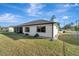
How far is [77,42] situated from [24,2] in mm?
1459

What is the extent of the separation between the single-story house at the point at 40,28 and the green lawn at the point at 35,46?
0.11m

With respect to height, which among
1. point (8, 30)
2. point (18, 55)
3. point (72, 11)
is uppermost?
point (72, 11)

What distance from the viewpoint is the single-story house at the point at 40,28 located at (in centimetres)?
639

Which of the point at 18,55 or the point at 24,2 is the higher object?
the point at 24,2

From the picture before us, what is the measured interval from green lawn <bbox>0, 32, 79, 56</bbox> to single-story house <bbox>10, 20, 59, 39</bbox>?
0.11 m

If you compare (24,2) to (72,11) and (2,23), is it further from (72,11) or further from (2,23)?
(72,11)

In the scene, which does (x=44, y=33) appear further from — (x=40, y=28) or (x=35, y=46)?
(x=35, y=46)

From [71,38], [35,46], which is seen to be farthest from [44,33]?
[71,38]

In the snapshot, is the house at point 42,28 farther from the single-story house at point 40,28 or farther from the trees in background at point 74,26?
the trees in background at point 74,26

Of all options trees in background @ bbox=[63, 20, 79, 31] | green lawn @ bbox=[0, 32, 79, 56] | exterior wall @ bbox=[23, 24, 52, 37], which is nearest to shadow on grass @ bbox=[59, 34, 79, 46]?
green lawn @ bbox=[0, 32, 79, 56]

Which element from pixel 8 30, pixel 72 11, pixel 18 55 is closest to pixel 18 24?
pixel 8 30

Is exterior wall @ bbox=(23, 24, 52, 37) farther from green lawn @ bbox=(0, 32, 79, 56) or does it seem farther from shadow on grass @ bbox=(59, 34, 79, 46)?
shadow on grass @ bbox=(59, 34, 79, 46)

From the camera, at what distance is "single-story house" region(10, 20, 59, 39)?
639 cm

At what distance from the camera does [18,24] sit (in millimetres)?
6504
